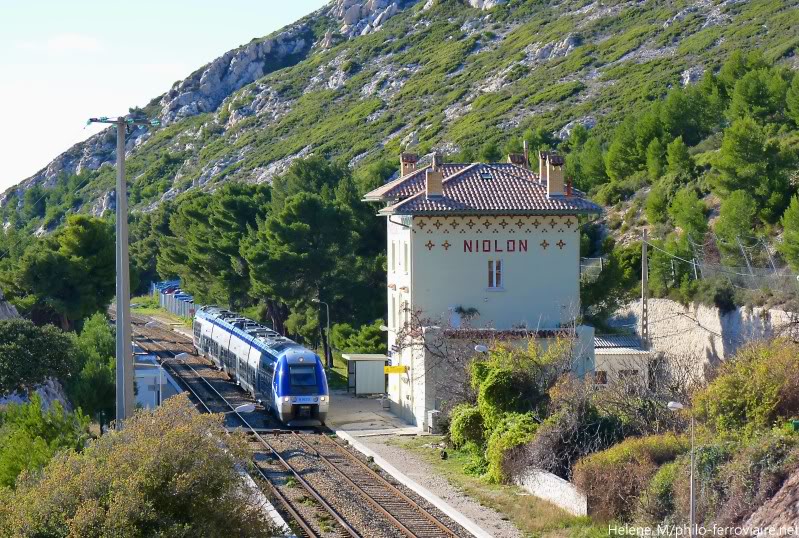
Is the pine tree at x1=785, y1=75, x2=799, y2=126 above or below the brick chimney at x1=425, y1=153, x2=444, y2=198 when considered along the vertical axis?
above

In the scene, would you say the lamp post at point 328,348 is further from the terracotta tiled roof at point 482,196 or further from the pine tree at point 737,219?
the pine tree at point 737,219

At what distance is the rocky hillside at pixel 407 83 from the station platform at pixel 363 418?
151 ft

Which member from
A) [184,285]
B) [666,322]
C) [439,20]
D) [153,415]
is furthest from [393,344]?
[439,20]

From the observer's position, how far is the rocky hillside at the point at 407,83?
9200cm

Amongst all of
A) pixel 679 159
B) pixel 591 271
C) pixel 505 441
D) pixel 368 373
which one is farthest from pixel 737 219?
pixel 505 441

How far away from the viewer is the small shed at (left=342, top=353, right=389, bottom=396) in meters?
40.7

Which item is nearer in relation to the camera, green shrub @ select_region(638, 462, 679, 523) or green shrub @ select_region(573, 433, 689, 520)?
green shrub @ select_region(638, 462, 679, 523)

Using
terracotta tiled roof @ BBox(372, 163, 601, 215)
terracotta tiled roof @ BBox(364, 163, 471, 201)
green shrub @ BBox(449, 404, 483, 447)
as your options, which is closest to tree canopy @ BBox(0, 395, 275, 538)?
green shrub @ BBox(449, 404, 483, 447)

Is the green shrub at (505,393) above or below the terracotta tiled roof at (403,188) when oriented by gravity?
below

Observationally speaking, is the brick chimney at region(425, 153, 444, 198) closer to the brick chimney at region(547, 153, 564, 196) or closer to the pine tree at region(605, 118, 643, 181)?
the brick chimney at region(547, 153, 564, 196)

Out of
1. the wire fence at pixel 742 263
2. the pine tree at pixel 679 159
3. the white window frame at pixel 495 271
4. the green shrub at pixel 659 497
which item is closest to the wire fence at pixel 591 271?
the wire fence at pixel 742 263

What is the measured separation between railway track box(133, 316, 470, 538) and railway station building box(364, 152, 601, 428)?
5.00m

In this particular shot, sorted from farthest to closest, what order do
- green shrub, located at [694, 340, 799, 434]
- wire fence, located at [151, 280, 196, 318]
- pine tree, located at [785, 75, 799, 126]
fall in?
1. wire fence, located at [151, 280, 196, 318]
2. pine tree, located at [785, 75, 799, 126]
3. green shrub, located at [694, 340, 799, 434]

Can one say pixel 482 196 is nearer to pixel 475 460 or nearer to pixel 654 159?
pixel 475 460
